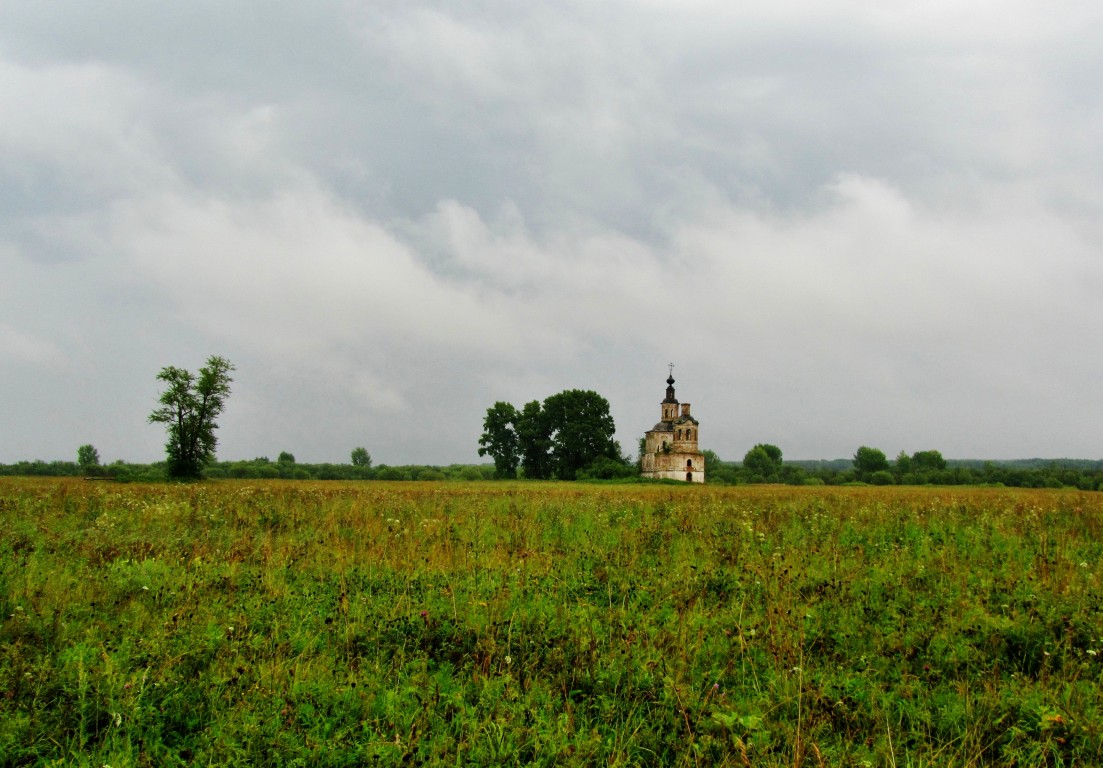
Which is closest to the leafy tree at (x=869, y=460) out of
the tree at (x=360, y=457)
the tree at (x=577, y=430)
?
the tree at (x=577, y=430)

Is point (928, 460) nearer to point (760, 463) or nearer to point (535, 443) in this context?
point (760, 463)

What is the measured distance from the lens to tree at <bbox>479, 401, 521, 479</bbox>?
86.4 m

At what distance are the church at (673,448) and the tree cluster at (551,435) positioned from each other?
5136mm

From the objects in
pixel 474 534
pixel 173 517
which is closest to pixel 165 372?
pixel 173 517

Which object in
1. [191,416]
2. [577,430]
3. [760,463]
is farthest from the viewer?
[760,463]

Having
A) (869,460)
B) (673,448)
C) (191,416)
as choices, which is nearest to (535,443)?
(673,448)

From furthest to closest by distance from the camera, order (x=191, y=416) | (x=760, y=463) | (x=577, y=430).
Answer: (x=760, y=463) < (x=577, y=430) < (x=191, y=416)

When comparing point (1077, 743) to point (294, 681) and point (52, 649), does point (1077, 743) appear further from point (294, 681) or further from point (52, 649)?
point (52, 649)

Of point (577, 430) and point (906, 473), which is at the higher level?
point (577, 430)

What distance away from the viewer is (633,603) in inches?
257

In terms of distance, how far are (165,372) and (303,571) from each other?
173 ft

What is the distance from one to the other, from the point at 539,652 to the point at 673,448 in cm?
8329

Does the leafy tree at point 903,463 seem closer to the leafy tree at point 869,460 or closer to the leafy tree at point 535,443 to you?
the leafy tree at point 869,460

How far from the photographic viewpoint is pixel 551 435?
281ft
